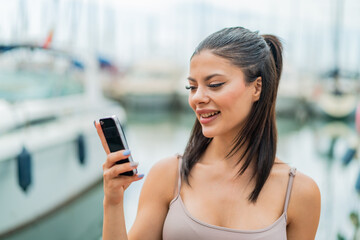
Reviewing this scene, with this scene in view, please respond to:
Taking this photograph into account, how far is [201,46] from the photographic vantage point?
1.18 meters

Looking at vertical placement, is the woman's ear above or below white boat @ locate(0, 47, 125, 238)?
above

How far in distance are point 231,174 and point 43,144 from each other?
10.6 feet

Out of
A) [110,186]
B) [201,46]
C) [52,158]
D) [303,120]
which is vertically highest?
[201,46]

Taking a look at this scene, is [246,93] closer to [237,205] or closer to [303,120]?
[237,205]

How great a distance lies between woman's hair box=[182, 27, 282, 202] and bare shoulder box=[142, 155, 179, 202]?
0.12 feet

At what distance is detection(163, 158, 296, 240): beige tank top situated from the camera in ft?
3.53

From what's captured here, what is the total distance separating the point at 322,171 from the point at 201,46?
5.75 m

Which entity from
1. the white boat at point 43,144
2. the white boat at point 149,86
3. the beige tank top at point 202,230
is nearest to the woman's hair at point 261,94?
the beige tank top at point 202,230

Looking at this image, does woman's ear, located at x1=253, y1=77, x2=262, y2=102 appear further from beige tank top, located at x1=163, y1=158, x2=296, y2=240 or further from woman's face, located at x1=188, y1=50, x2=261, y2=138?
beige tank top, located at x1=163, y1=158, x2=296, y2=240

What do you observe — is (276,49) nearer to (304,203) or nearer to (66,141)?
(304,203)

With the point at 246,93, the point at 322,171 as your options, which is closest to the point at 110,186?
the point at 246,93

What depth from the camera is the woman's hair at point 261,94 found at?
1.16m

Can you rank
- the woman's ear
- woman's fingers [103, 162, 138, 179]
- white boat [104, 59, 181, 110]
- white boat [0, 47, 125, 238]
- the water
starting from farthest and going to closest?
1. white boat [104, 59, 181, 110]
2. the water
3. white boat [0, 47, 125, 238]
4. the woman's ear
5. woman's fingers [103, 162, 138, 179]

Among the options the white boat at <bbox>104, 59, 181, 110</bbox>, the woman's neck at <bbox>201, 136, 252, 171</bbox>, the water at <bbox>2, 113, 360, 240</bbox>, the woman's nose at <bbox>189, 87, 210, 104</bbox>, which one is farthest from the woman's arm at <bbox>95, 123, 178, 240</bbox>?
the white boat at <bbox>104, 59, 181, 110</bbox>
